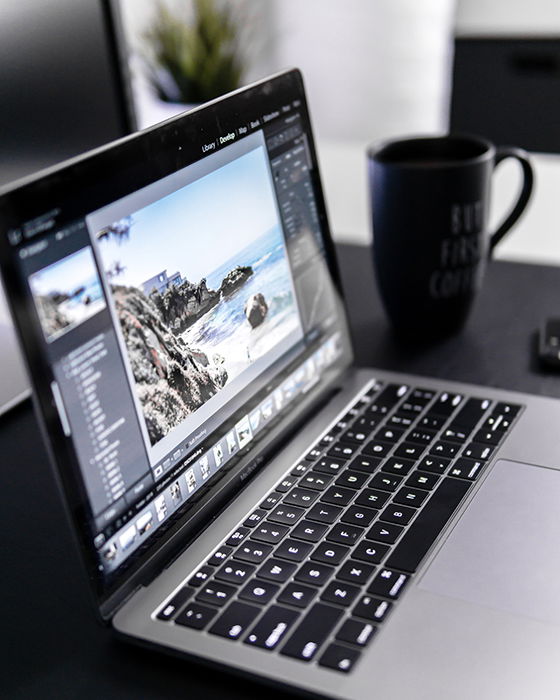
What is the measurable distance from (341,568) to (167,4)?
8.29 ft

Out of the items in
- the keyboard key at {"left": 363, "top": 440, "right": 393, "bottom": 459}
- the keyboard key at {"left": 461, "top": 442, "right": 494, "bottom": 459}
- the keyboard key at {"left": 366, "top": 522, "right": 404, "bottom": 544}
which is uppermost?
the keyboard key at {"left": 366, "top": 522, "right": 404, "bottom": 544}

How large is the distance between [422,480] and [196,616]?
22 cm

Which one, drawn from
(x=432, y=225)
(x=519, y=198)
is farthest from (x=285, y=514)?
(x=519, y=198)

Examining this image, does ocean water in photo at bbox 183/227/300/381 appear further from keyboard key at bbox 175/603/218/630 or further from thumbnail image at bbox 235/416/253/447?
keyboard key at bbox 175/603/218/630

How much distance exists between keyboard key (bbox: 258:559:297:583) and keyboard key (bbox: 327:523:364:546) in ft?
0.13

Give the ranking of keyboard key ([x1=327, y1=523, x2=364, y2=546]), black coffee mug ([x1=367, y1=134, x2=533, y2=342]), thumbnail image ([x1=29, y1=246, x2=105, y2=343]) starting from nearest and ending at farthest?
thumbnail image ([x1=29, y1=246, x2=105, y2=343]) → keyboard key ([x1=327, y1=523, x2=364, y2=546]) → black coffee mug ([x1=367, y1=134, x2=533, y2=342])

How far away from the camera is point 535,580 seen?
55 centimetres

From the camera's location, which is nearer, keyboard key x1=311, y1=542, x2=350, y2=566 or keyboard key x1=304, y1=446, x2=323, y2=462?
keyboard key x1=311, y1=542, x2=350, y2=566

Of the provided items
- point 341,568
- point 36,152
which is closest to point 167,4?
point 36,152

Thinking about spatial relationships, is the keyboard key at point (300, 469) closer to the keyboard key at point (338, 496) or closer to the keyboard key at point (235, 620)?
the keyboard key at point (338, 496)

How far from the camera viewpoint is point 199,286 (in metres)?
0.61

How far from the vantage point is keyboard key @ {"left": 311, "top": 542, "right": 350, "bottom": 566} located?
0.56m

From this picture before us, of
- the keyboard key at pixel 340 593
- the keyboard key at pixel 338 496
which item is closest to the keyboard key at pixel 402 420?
the keyboard key at pixel 338 496

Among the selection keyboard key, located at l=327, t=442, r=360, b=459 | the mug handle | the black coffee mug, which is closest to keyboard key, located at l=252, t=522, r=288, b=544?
keyboard key, located at l=327, t=442, r=360, b=459
